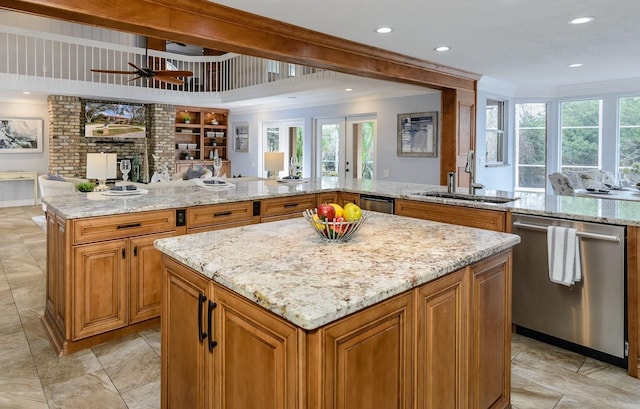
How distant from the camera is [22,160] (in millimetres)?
9422

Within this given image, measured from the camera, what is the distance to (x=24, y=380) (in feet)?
7.75

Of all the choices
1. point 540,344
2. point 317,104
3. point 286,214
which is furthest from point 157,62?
point 540,344

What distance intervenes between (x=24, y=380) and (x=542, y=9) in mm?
4479

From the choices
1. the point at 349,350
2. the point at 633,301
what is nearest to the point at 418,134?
the point at 633,301

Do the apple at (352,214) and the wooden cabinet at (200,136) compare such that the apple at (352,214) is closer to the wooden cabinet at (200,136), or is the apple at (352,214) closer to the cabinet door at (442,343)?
the cabinet door at (442,343)

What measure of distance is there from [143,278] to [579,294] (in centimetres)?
286

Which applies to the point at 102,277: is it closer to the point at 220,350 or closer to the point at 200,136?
the point at 220,350

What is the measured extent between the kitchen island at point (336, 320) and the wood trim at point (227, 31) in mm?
1953

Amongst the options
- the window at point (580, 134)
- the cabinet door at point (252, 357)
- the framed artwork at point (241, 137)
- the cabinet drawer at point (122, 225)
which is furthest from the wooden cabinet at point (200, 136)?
the cabinet door at point (252, 357)

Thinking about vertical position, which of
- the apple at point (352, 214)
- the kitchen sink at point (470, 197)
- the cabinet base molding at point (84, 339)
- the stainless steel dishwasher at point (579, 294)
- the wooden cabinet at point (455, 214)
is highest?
the kitchen sink at point (470, 197)

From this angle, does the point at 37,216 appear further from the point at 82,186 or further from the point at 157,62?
the point at 157,62

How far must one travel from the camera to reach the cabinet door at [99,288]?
8.61 feet

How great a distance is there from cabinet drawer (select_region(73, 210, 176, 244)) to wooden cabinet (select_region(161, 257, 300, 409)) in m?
1.20

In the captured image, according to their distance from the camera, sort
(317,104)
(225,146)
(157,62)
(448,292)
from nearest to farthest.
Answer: (448,292) → (317,104) → (157,62) → (225,146)
